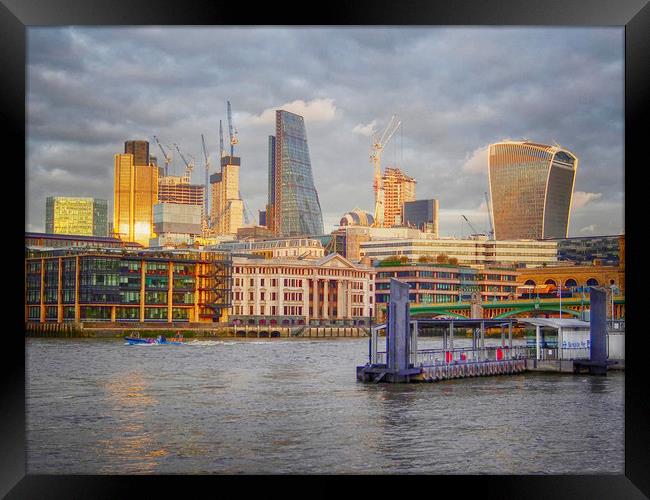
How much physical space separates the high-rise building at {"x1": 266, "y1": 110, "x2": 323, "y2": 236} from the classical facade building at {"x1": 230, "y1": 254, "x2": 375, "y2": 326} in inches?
807

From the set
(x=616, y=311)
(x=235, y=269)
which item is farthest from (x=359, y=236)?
(x=616, y=311)

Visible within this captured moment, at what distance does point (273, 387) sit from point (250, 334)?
127 feet

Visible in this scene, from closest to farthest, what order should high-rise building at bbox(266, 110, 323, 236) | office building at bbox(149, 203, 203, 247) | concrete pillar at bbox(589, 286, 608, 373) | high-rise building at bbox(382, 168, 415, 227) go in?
concrete pillar at bbox(589, 286, 608, 373), office building at bbox(149, 203, 203, 247), high-rise building at bbox(382, 168, 415, 227), high-rise building at bbox(266, 110, 323, 236)

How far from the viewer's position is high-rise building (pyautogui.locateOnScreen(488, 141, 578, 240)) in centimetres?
8625

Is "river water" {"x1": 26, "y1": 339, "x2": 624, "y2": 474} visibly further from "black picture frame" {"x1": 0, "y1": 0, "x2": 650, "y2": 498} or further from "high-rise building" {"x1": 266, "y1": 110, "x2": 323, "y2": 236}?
"high-rise building" {"x1": 266, "y1": 110, "x2": 323, "y2": 236}

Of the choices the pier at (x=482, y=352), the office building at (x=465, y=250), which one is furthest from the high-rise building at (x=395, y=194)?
the pier at (x=482, y=352)

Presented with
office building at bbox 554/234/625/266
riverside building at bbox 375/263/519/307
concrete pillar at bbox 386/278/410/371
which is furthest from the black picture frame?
riverside building at bbox 375/263/519/307

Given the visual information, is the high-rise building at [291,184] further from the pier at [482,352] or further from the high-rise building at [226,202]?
the pier at [482,352]

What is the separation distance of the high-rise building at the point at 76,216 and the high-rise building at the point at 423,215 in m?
26.6

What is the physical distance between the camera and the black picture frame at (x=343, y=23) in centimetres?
928

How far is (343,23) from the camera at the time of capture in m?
9.25

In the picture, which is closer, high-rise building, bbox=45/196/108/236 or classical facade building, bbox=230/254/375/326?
high-rise building, bbox=45/196/108/236

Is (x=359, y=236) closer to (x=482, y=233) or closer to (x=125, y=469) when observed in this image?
(x=482, y=233)

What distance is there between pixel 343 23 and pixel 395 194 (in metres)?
84.8
